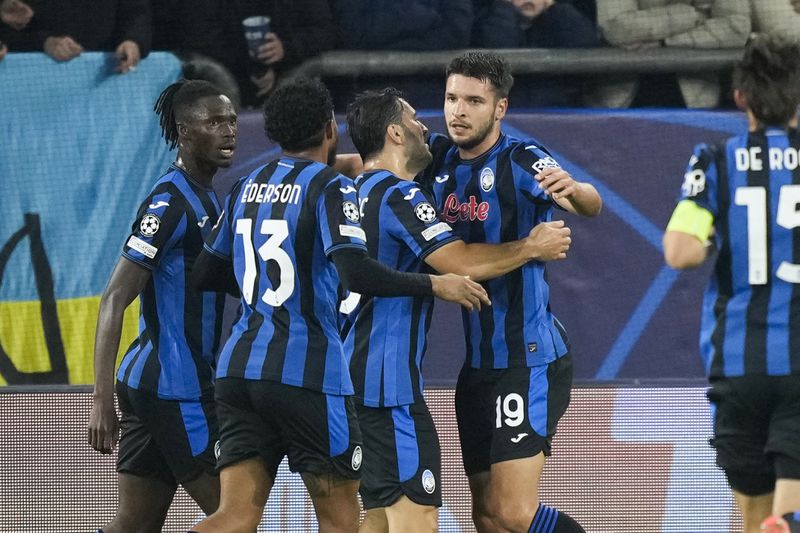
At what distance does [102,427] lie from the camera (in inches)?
178

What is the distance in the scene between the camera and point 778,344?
3711mm

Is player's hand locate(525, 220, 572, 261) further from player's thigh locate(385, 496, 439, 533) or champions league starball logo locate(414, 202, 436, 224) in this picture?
player's thigh locate(385, 496, 439, 533)

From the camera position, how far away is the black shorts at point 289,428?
4191 mm

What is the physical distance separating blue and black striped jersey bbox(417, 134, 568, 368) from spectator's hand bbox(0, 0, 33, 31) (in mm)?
4171

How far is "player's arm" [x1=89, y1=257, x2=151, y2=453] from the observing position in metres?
4.52

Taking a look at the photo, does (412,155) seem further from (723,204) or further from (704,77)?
(704,77)

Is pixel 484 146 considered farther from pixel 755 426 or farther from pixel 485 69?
pixel 755 426

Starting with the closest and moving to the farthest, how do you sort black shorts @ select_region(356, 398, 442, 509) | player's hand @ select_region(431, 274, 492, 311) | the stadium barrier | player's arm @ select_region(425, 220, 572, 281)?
player's hand @ select_region(431, 274, 492, 311) < black shorts @ select_region(356, 398, 442, 509) < player's arm @ select_region(425, 220, 572, 281) < the stadium barrier

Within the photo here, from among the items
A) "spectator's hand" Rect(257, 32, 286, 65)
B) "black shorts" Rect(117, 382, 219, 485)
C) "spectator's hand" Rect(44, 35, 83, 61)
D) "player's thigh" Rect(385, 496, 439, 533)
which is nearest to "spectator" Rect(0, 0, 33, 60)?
"spectator's hand" Rect(44, 35, 83, 61)

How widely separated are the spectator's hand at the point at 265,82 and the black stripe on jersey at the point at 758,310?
4534mm

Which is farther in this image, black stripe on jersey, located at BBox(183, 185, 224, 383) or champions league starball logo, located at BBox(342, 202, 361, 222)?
black stripe on jersey, located at BBox(183, 185, 224, 383)

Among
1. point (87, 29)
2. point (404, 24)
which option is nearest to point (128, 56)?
point (87, 29)

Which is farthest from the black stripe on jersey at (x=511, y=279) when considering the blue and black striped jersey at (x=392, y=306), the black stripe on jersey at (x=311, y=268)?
the black stripe on jersey at (x=311, y=268)

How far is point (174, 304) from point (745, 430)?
6.90ft
